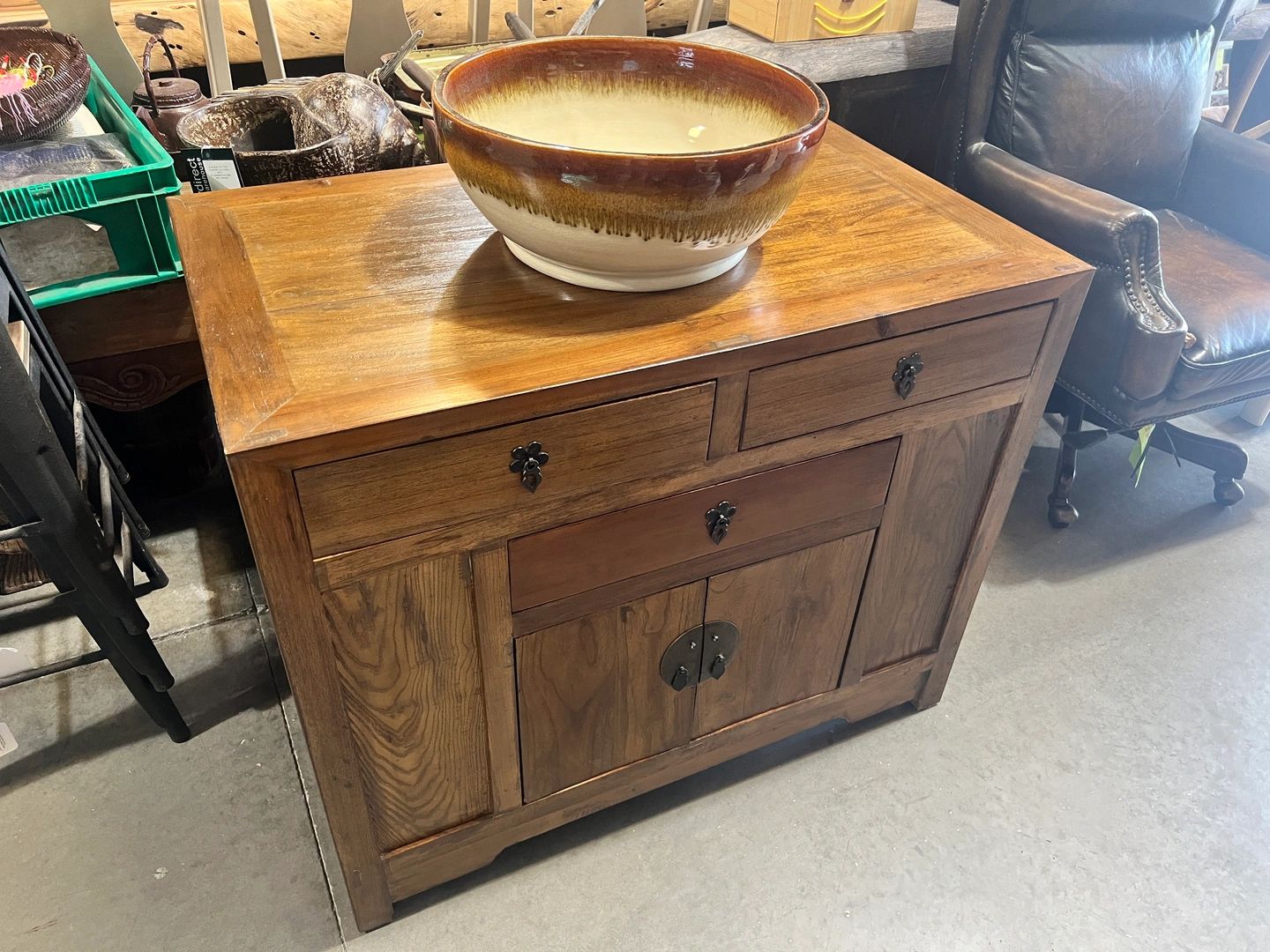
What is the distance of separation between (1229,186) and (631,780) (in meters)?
1.58

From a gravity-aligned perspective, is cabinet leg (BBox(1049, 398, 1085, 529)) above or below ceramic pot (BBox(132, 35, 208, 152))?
below

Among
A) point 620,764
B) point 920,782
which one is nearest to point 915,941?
point 920,782

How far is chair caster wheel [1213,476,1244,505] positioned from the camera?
5.85ft

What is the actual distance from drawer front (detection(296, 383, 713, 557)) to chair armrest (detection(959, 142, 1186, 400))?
2.95 feet

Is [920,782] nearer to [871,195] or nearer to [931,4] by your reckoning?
[871,195]

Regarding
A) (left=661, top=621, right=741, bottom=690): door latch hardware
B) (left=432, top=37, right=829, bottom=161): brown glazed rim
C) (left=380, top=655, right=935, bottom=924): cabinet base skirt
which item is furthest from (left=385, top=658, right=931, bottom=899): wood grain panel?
(left=432, top=37, right=829, bottom=161): brown glazed rim

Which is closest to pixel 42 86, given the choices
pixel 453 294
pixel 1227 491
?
pixel 453 294

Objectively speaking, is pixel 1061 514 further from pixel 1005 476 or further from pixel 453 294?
pixel 453 294

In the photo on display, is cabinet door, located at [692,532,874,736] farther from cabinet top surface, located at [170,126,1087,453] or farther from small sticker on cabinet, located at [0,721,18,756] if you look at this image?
small sticker on cabinet, located at [0,721,18,756]

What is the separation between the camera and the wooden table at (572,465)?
2.40 ft

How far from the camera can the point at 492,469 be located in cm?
76

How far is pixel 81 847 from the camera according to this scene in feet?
3.83

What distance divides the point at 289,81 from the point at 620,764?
1025 mm

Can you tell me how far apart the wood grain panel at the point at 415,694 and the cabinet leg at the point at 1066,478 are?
3.96 ft
